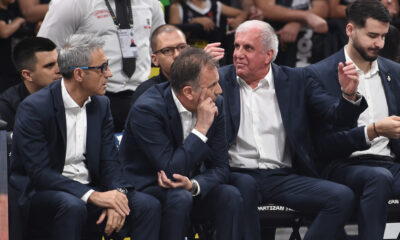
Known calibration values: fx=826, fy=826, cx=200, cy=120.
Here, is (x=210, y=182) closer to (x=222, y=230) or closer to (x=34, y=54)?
(x=222, y=230)

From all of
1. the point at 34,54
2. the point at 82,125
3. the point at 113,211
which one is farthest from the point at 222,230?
the point at 34,54

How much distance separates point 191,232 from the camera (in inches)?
203

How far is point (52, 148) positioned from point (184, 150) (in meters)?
0.78

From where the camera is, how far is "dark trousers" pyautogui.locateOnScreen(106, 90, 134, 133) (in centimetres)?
620

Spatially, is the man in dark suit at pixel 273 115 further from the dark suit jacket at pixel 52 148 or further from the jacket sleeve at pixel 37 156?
Answer: the jacket sleeve at pixel 37 156

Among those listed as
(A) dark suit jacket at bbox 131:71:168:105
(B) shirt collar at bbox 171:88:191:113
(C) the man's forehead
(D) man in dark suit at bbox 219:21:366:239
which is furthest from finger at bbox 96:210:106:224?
(C) the man's forehead

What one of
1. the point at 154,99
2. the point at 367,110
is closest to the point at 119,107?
the point at 154,99

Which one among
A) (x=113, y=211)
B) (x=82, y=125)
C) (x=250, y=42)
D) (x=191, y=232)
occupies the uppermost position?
(x=250, y=42)

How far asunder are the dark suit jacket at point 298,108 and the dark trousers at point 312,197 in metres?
0.18

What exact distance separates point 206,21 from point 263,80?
1.91 m

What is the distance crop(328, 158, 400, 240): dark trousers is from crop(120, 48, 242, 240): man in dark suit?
812mm

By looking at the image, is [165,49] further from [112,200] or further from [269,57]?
[112,200]

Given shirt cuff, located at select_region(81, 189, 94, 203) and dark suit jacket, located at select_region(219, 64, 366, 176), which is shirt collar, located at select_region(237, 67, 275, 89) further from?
shirt cuff, located at select_region(81, 189, 94, 203)

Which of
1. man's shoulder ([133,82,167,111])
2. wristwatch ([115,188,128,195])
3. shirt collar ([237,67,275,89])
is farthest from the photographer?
shirt collar ([237,67,275,89])
